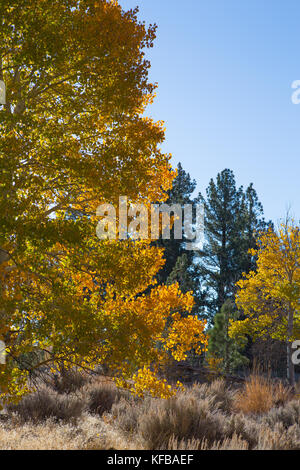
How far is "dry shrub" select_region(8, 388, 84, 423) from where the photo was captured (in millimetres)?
8273

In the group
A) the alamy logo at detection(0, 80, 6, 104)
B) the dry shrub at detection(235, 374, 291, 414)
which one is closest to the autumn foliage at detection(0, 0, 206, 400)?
the alamy logo at detection(0, 80, 6, 104)

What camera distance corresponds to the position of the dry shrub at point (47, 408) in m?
8.27

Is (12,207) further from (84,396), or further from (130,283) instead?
(84,396)

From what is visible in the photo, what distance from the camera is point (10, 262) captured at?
6.91m

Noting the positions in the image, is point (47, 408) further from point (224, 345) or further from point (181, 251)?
point (181, 251)

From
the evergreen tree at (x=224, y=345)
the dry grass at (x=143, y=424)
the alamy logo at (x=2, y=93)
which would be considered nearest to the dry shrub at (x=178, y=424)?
the dry grass at (x=143, y=424)

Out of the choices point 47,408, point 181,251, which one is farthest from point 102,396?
point 181,251

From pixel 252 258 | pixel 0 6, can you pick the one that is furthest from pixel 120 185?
pixel 252 258

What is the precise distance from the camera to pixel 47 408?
852 cm

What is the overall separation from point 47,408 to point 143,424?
276cm

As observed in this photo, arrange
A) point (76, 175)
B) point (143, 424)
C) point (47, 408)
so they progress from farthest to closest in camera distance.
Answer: point (47, 408) < point (143, 424) < point (76, 175)

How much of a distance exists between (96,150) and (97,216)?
3.40ft

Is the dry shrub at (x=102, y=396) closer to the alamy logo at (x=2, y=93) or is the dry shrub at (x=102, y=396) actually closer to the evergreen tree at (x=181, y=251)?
the alamy logo at (x=2, y=93)

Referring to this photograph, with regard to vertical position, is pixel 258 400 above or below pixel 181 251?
below
